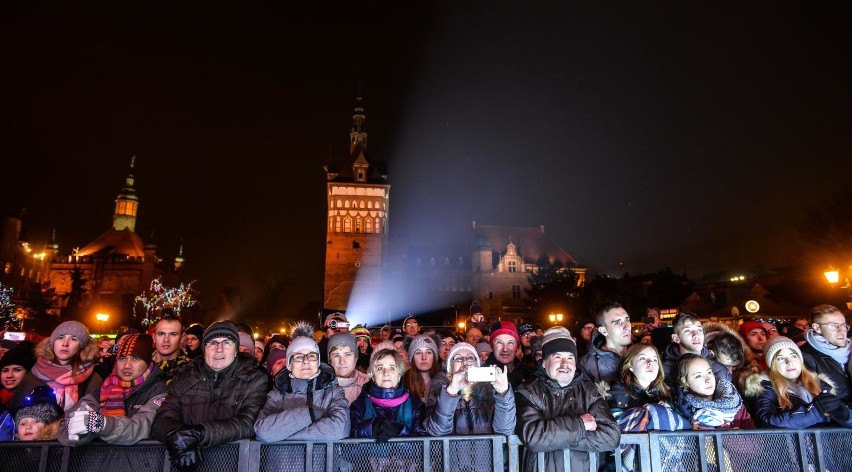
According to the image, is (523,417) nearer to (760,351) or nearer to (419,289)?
(760,351)

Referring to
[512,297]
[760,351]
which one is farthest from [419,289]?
[760,351]

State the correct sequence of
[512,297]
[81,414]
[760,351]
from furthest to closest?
[512,297]
[760,351]
[81,414]

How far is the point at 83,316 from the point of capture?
53875mm

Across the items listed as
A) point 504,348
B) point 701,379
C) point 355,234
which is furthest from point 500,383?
point 355,234

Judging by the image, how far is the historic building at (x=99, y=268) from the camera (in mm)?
59219

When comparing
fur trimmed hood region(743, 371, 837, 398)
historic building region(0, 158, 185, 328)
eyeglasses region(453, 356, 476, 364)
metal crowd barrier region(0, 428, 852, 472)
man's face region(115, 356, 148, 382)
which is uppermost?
historic building region(0, 158, 185, 328)

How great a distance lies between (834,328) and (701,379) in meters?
2.06

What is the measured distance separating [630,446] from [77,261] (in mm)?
83440

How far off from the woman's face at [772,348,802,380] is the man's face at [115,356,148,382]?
243 inches

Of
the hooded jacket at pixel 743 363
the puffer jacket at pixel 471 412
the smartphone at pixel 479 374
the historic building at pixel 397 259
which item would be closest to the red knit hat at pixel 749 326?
the hooded jacket at pixel 743 363

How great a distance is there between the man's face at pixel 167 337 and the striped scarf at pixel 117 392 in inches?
41.9

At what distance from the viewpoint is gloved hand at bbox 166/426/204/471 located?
3.43 meters

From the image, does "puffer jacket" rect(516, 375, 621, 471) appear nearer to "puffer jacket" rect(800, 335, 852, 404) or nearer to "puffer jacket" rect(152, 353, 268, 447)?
"puffer jacket" rect(152, 353, 268, 447)

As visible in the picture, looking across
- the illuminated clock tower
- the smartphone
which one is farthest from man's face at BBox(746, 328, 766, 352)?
the illuminated clock tower
